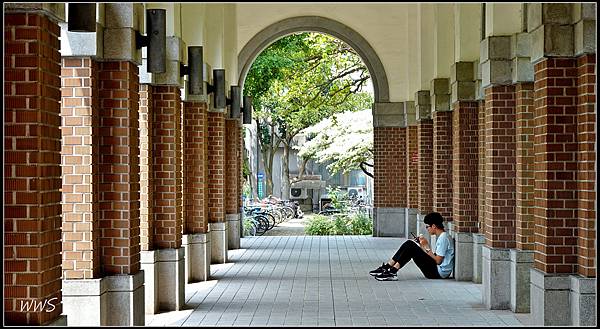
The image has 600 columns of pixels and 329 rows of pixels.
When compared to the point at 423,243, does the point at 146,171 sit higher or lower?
higher

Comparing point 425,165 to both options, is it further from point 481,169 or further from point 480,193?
point 480,193

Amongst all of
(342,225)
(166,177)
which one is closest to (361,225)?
(342,225)

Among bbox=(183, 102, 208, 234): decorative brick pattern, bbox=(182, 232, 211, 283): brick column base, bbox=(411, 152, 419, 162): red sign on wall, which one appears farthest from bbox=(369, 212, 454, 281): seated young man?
bbox=(411, 152, 419, 162): red sign on wall

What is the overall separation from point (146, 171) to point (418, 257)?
5.12 m

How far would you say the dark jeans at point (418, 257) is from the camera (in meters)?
13.3

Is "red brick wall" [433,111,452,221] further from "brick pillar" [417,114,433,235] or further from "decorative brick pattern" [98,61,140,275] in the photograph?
"decorative brick pattern" [98,61,140,275]

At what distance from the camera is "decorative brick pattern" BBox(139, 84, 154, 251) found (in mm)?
9922

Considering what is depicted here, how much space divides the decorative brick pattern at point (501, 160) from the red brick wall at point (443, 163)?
4.42m

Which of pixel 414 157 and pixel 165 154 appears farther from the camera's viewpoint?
pixel 414 157

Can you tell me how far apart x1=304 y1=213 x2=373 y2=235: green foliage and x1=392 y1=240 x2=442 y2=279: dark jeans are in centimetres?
1096

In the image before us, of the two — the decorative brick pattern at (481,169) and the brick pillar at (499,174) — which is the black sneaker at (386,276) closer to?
the decorative brick pattern at (481,169)

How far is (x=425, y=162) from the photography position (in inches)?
702

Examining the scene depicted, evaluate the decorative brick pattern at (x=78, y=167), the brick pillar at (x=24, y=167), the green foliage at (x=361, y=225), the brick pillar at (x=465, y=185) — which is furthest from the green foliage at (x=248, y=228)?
the brick pillar at (x=24, y=167)

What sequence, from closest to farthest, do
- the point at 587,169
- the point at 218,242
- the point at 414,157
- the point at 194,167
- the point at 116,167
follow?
the point at 587,169 < the point at 116,167 < the point at 194,167 < the point at 218,242 < the point at 414,157
